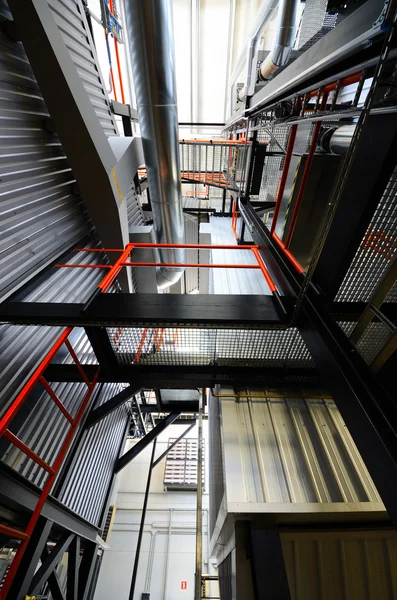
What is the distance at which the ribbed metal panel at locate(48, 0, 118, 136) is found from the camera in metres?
3.80

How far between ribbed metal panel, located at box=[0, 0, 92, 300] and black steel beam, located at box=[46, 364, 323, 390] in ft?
4.09

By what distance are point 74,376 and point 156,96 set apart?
405 centimetres

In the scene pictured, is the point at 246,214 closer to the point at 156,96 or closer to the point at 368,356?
the point at 156,96

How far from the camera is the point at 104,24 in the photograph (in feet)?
16.2

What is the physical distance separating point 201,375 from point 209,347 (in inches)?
18.3

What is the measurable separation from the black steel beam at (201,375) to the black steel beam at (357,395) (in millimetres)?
1220

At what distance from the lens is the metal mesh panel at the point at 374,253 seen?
4.95ft

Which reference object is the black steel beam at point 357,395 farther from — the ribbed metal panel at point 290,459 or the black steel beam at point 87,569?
the black steel beam at point 87,569

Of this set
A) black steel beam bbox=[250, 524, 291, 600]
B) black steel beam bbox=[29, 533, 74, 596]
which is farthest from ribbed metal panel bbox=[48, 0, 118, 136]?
black steel beam bbox=[29, 533, 74, 596]

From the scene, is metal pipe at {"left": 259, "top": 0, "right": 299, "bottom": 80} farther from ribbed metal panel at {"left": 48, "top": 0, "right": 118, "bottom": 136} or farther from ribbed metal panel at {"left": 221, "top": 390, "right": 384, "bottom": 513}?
ribbed metal panel at {"left": 221, "top": 390, "right": 384, "bottom": 513}

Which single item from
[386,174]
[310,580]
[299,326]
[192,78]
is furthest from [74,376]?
[192,78]

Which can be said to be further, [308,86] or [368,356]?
[308,86]

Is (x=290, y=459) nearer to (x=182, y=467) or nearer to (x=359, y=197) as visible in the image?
(x=359, y=197)

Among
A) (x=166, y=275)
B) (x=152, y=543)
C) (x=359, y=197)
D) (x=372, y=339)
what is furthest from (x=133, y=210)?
(x=152, y=543)
